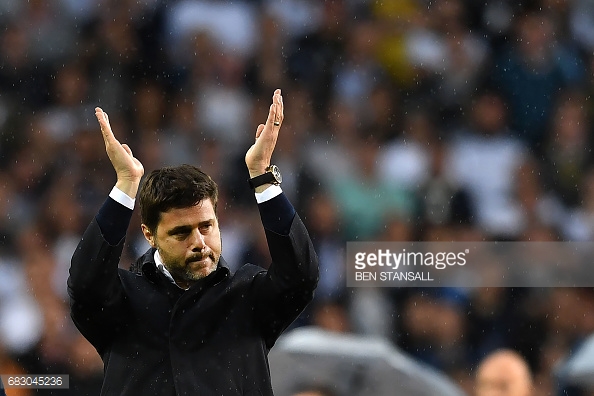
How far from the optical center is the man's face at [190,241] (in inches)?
124

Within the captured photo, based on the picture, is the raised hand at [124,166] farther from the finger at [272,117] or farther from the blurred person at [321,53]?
the blurred person at [321,53]

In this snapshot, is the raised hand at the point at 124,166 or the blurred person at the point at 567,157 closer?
the raised hand at the point at 124,166

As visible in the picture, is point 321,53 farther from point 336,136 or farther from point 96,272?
point 96,272

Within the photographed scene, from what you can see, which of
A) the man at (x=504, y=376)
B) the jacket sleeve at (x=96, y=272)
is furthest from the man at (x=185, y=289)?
the man at (x=504, y=376)

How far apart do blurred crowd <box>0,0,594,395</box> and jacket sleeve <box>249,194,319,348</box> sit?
220 centimetres

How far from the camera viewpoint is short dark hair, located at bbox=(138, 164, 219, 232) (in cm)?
319

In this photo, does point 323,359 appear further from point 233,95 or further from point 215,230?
point 215,230

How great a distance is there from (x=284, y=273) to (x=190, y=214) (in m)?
0.31

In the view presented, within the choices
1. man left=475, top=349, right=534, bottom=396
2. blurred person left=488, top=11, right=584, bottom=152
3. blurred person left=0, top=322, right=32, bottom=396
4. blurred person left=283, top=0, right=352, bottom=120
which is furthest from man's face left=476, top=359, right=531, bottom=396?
blurred person left=0, top=322, right=32, bottom=396

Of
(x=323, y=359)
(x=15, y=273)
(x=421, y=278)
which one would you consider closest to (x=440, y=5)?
(x=421, y=278)

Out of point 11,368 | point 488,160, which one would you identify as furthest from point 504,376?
point 11,368

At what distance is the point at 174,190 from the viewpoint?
319 cm

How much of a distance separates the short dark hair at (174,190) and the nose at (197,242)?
89 mm

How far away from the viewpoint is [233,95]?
566 cm
